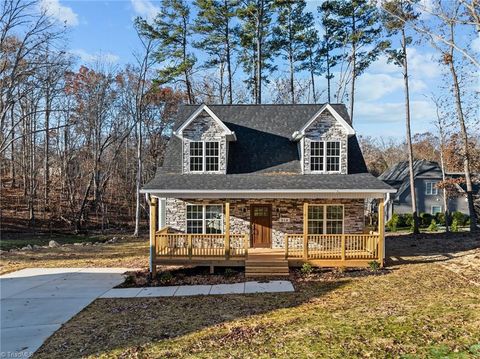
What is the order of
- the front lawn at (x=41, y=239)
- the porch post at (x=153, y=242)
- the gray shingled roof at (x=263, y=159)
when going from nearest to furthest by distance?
the porch post at (x=153, y=242), the gray shingled roof at (x=263, y=159), the front lawn at (x=41, y=239)

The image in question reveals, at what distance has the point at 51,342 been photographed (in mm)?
7422

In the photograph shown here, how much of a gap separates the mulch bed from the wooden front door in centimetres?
186

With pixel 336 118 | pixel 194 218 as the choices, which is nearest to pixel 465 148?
pixel 336 118

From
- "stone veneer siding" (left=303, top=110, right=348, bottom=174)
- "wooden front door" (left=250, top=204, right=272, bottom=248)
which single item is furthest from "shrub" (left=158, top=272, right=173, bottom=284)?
"stone veneer siding" (left=303, top=110, right=348, bottom=174)

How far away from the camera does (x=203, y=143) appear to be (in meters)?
15.6

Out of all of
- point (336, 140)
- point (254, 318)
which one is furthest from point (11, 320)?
point (336, 140)

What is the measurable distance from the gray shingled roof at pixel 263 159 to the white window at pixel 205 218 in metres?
1.35

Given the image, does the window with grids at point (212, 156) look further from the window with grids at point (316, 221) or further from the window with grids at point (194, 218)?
the window with grids at point (316, 221)

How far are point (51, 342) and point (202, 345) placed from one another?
3.16 metres

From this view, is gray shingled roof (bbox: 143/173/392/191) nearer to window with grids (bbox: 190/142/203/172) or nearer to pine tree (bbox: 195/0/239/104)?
window with grids (bbox: 190/142/203/172)

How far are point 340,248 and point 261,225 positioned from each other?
11.0ft

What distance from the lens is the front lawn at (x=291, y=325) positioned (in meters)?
6.56

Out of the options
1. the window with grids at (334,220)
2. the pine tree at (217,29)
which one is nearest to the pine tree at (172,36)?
the pine tree at (217,29)

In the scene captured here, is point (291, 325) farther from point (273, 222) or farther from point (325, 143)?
point (325, 143)
